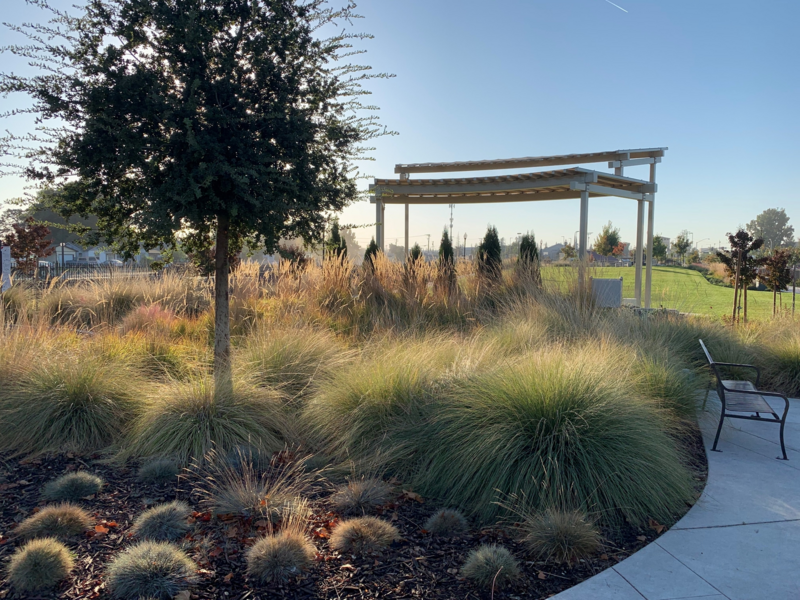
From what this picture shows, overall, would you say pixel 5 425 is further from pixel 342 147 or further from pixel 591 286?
pixel 591 286

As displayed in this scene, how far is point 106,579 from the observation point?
2525 millimetres

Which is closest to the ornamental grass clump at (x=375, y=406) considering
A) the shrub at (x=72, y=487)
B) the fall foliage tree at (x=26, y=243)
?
the shrub at (x=72, y=487)

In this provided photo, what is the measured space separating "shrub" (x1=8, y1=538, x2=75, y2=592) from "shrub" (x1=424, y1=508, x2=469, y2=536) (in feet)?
5.93

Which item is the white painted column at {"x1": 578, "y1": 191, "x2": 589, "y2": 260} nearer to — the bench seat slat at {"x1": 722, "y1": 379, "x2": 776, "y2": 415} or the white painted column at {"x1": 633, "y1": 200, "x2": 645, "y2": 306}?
the white painted column at {"x1": 633, "y1": 200, "x2": 645, "y2": 306}

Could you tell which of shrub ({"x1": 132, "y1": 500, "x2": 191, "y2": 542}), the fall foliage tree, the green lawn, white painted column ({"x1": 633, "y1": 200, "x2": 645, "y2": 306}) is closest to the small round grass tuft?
shrub ({"x1": 132, "y1": 500, "x2": 191, "y2": 542})

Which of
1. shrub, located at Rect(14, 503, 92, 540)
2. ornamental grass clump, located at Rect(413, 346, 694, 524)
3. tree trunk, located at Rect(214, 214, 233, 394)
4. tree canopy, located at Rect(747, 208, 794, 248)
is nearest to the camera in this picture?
shrub, located at Rect(14, 503, 92, 540)

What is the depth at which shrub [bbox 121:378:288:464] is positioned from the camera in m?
4.12

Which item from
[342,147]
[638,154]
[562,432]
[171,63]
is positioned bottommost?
[562,432]

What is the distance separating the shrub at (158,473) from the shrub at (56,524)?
24.9 inches

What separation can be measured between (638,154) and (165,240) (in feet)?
37.1

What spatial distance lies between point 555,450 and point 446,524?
82cm

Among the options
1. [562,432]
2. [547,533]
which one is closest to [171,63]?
[562,432]

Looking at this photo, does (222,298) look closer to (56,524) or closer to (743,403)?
(56,524)

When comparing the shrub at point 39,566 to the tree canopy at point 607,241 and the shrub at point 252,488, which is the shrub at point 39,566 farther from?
the tree canopy at point 607,241
